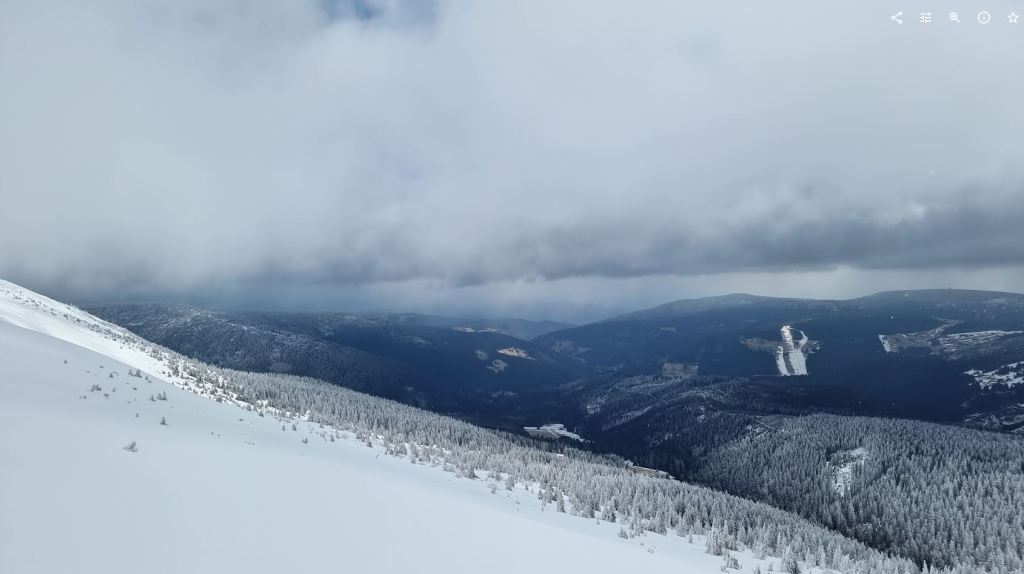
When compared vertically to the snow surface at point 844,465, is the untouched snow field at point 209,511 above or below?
above

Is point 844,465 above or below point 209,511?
below

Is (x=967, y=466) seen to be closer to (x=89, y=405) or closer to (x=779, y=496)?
(x=779, y=496)

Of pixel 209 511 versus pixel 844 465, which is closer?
pixel 209 511

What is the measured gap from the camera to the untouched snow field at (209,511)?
9.88m

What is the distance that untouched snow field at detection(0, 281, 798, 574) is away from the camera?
9875mm

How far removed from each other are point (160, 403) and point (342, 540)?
82.4ft

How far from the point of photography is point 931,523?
101m

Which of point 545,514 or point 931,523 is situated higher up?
point 545,514

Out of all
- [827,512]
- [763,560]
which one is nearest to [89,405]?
[763,560]

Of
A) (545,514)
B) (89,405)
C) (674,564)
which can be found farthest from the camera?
(545,514)

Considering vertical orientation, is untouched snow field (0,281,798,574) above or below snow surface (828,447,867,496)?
above

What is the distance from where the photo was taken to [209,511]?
41.4 feet

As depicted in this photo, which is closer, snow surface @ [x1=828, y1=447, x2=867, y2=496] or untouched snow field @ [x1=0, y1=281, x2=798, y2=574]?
untouched snow field @ [x1=0, y1=281, x2=798, y2=574]

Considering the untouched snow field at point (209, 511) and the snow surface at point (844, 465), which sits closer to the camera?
the untouched snow field at point (209, 511)
